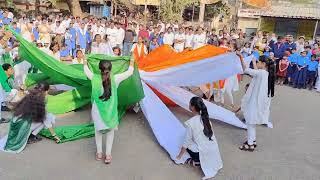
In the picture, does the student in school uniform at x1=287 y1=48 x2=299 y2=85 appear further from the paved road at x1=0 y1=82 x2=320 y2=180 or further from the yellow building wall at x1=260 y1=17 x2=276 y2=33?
the yellow building wall at x1=260 y1=17 x2=276 y2=33

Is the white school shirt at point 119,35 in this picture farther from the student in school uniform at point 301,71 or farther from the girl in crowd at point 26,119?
the girl in crowd at point 26,119

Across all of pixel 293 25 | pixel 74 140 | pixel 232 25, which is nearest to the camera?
pixel 74 140

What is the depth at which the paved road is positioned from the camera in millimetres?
Answer: 5531

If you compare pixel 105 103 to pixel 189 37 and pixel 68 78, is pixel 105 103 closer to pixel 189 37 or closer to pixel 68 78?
pixel 68 78

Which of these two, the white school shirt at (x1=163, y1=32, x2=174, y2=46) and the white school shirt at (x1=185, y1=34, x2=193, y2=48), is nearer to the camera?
the white school shirt at (x1=185, y1=34, x2=193, y2=48)

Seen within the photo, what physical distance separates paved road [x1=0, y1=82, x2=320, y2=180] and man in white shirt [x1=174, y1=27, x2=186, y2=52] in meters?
6.88

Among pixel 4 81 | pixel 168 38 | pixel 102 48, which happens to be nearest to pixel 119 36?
pixel 168 38

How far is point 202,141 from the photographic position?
18.3 ft

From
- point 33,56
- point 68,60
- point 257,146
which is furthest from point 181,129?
point 68,60

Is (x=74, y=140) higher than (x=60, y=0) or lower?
lower

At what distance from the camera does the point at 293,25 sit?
22.8 metres

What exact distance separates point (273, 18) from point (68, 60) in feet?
53.4

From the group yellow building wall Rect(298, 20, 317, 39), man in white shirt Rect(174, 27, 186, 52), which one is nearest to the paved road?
man in white shirt Rect(174, 27, 186, 52)

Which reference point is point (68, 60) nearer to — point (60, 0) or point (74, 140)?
point (74, 140)
